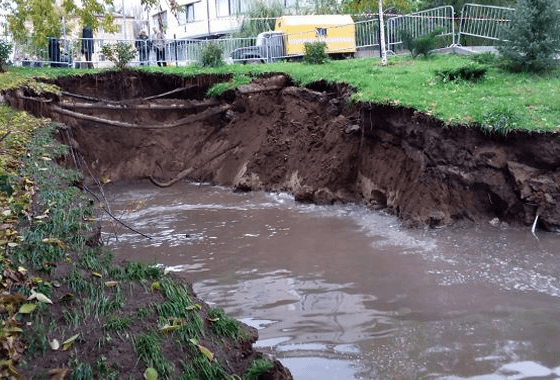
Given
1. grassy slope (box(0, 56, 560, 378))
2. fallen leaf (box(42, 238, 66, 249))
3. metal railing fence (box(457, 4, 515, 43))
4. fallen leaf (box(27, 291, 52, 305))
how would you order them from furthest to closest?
metal railing fence (box(457, 4, 515, 43)) < fallen leaf (box(42, 238, 66, 249)) < fallen leaf (box(27, 291, 52, 305)) < grassy slope (box(0, 56, 560, 378))

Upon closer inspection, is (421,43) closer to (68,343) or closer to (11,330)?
(68,343)

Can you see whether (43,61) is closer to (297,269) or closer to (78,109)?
(78,109)

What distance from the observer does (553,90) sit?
12.3 meters

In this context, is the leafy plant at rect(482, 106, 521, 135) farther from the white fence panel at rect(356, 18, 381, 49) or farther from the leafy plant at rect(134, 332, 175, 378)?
the white fence panel at rect(356, 18, 381, 49)

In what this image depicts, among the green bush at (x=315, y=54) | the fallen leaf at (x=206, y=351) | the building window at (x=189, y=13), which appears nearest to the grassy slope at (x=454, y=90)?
the green bush at (x=315, y=54)

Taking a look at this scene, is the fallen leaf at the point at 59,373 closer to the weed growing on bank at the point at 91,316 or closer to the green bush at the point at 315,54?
the weed growing on bank at the point at 91,316

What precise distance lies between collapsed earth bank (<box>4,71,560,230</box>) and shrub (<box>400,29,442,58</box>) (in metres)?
3.46

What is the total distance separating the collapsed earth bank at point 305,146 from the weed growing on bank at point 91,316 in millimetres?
6505

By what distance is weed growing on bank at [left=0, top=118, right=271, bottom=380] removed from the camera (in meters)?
4.09

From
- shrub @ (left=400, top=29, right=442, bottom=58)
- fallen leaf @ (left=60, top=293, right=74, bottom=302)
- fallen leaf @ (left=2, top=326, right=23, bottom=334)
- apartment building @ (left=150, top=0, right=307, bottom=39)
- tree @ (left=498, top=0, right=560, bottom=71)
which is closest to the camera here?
fallen leaf @ (left=2, top=326, right=23, bottom=334)

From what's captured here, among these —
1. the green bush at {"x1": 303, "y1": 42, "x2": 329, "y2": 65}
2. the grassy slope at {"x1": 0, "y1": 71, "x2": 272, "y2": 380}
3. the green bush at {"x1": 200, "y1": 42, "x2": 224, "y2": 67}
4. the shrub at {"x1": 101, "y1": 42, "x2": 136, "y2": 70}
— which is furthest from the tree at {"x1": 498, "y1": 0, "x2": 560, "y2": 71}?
the shrub at {"x1": 101, "y1": 42, "x2": 136, "y2": 70}

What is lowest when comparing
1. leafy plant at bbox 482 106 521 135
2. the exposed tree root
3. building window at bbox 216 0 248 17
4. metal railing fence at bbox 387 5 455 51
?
the exposed tree root

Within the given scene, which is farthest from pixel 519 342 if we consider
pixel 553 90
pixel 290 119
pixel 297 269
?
pixel 290 119

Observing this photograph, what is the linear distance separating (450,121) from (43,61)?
53.2ft
